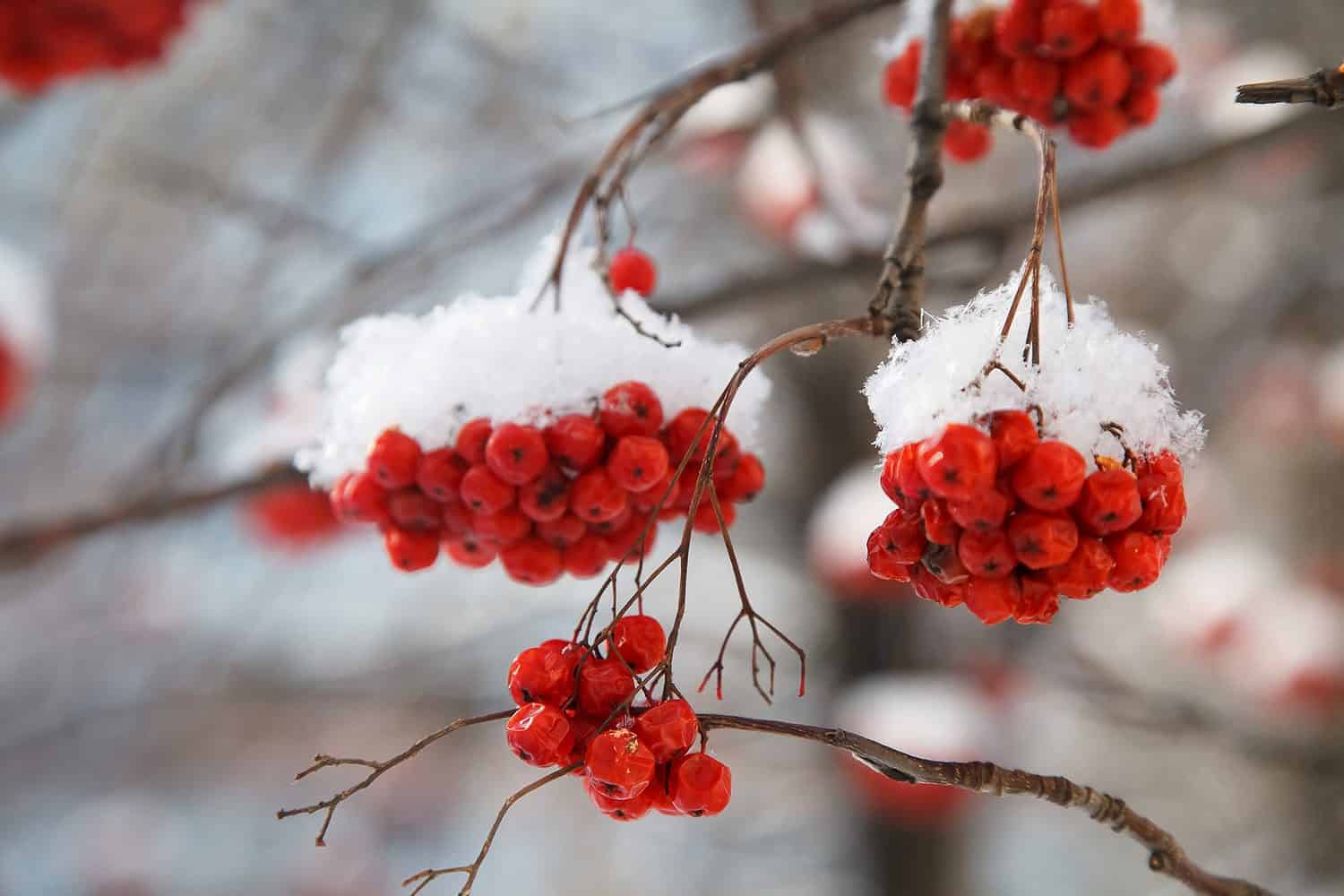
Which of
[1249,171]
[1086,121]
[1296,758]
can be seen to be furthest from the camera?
[1249,171]

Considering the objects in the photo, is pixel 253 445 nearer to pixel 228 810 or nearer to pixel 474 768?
pixel 474 768

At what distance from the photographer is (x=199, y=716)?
7492mm

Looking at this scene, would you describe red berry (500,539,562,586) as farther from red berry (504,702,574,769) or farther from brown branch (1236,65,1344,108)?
brown branch (1236,65,1344,108)

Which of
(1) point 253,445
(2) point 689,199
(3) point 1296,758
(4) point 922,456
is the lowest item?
(3) point 1296,758

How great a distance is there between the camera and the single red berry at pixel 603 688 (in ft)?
3.03

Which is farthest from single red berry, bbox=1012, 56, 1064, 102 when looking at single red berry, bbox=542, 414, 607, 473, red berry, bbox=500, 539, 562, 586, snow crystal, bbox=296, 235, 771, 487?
red berry, bbox=500, 539, 562, 586

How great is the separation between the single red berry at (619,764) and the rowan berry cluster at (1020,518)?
0.26 meters

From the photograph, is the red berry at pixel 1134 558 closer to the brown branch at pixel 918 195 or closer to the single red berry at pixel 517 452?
the brown branch at pixel 918 195

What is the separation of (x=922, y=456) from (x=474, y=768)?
6.89 m

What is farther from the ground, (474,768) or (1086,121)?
(1086,121)

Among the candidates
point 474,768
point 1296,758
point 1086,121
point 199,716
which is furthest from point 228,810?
point 1086,121

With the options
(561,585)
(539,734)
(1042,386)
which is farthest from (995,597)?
(561,585)

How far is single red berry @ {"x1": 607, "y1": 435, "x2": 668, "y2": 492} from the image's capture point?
1.11m

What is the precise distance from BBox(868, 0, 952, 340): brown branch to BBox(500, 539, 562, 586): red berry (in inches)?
19.4
